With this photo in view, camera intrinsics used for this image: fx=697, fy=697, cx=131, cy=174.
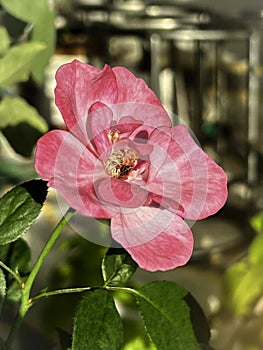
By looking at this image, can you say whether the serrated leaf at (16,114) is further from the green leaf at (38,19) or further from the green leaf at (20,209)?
the green leaf at (20,209)

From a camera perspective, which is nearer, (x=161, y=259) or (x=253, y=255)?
(x=161, y=259)

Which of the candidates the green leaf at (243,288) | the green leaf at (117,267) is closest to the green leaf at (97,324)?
the green leaf at (117,267)

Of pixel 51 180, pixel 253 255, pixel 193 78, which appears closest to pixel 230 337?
pixel 253 255

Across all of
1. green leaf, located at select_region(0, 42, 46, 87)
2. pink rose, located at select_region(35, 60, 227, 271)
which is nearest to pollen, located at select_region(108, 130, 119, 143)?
pink rose, located at select_region(35, 60, 227, 271)

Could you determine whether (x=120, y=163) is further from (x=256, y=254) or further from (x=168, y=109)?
(x=168, y=109)

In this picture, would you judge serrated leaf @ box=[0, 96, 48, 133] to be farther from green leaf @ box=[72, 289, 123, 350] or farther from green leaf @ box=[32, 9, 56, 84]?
green leaf @ box=[72, 289, 123, 350]

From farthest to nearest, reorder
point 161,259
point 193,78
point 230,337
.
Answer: point 193,78, point 230,337, point 161,259

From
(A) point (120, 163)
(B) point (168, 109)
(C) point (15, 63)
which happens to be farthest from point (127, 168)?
(B) point (168, 109)

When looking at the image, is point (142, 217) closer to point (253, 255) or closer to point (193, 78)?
point (253, 255)
